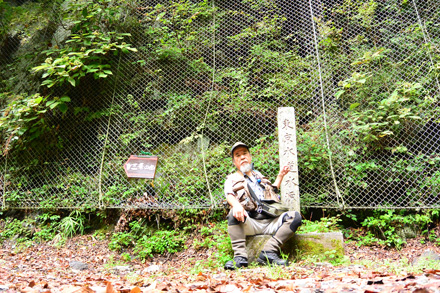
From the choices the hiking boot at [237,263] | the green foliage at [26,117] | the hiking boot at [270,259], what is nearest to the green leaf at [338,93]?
the hiking boot at [270,259]

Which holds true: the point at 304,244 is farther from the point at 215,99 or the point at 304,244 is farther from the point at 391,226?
the point at 215,99

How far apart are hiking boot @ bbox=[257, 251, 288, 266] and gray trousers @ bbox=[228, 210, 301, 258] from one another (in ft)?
0.14

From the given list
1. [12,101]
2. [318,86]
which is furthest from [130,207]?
[318,86]

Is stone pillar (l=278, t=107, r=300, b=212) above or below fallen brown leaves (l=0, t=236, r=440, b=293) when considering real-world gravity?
above

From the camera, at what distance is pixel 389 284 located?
1.58m

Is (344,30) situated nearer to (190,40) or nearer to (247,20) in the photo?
(247,20)

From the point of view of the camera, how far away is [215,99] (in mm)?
5949

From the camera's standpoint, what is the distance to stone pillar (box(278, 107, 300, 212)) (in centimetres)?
402

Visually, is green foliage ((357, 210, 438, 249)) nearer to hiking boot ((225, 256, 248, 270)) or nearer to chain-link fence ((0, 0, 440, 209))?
chain-link fence ((0, 0, 440, 209))

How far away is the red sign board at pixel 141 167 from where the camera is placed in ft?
16.7

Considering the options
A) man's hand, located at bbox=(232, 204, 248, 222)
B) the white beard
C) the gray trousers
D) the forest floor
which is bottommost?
the forest floor

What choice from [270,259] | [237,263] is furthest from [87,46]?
[270,259]

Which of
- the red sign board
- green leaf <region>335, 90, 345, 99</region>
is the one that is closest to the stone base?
the red sign board

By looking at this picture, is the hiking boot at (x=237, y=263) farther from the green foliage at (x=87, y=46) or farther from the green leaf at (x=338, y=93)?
the green foliage at (x=87, y=46)
